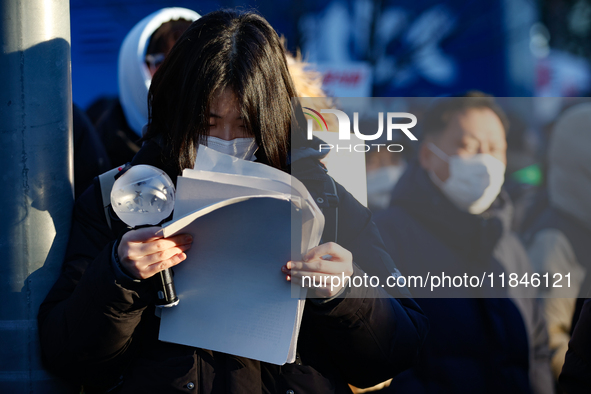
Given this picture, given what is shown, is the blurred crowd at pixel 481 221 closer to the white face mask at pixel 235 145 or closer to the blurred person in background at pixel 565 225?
the blurred person in background at pixel 565 225

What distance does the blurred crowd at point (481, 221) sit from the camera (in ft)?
7.27

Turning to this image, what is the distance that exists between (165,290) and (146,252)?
14 cm

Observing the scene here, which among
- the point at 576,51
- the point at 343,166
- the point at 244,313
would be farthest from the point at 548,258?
the point at 576,51

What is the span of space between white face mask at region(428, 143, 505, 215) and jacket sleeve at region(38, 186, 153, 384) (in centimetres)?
154

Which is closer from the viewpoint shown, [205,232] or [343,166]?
[205,232]

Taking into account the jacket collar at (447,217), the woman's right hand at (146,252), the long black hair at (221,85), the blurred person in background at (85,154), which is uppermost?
the long black hair at (221,85)

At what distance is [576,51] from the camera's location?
30.4 ft

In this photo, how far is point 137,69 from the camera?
2.82 metres

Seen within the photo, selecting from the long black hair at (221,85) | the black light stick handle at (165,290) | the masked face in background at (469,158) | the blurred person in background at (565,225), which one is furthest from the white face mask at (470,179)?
the black light stick handle at (165,290)

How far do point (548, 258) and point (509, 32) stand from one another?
605 centimetres

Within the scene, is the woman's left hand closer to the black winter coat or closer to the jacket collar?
the black winter coat

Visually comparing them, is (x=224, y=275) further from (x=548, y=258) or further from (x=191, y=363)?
(x=548, y=258)

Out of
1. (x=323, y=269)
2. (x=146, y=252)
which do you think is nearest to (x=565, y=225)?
(x=323, y=269)

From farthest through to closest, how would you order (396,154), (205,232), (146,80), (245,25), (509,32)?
(509,32) → (146,80) → (396,154) → (245,25) → (205,232)
